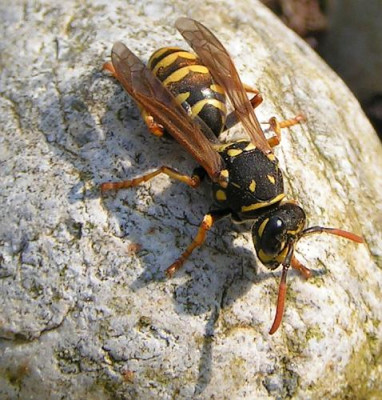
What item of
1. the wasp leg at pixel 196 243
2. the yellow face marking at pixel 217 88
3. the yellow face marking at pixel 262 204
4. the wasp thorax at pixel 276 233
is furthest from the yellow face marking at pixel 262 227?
the yellow face marking at pixel 217 88

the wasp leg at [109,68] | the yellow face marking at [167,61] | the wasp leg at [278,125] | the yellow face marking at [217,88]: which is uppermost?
the yellow face marking at [167,61]

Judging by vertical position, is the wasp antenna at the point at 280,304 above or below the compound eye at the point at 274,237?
below

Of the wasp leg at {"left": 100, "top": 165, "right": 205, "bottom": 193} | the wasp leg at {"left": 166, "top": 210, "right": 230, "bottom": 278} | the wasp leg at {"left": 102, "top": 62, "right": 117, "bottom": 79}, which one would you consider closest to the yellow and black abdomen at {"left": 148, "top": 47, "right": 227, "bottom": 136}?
the wasp leg at {"left": 102, "top": 62, "right": 117, "bottom": 79}

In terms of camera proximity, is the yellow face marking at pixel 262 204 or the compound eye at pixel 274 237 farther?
the yellow face marking at pixel 262 204

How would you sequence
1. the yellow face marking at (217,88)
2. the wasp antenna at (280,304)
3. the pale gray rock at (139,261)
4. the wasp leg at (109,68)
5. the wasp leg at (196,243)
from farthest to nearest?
the wasp leg at (109,68)
the yellow face marking at (217,88)
the wasp leg at (196,243)
the pale gray rock at (139,261)
the wasp antenna at (280,304)

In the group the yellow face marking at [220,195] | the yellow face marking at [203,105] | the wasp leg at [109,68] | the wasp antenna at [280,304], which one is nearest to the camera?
the wasp antenna at [280,304]

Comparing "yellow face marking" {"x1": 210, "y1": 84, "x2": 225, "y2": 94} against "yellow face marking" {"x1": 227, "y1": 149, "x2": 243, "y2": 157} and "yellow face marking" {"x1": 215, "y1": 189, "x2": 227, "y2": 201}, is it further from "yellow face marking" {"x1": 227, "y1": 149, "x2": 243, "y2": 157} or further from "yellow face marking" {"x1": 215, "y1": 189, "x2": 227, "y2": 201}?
"yellow face marking" {"x1": 215, "y1": 189, "x2": 227, "y2": 201}

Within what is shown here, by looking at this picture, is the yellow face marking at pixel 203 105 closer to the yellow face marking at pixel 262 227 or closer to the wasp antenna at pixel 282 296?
the yellow face marking at pixel 262 227

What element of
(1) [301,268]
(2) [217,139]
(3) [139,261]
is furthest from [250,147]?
(3) [139,261]

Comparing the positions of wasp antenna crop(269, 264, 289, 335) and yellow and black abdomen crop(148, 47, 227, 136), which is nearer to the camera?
wasp antenna crop(269, 264, 289, 335)
